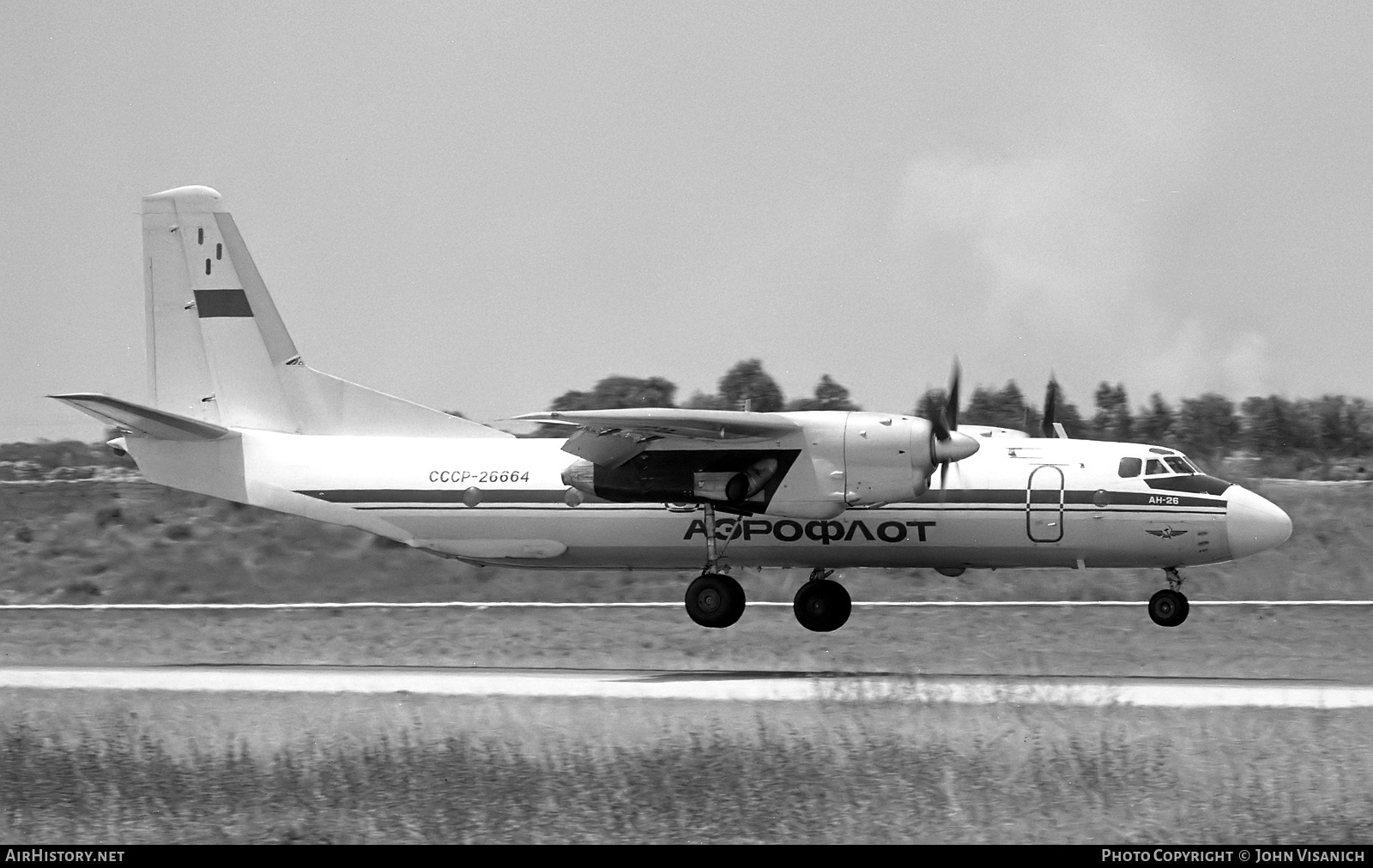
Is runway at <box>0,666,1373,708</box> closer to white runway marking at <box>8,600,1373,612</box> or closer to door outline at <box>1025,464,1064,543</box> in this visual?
door outline at <box>1025,464,1064,543</box>

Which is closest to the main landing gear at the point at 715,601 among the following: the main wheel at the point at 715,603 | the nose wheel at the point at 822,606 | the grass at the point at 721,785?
the main wheel at the point at 715,603

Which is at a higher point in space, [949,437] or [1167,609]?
[949,437]

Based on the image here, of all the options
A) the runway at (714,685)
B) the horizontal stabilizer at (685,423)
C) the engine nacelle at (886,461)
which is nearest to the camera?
the runway at (714,685)

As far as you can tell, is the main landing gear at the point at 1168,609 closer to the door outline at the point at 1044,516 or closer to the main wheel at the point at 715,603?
the door outline at the point at 1044,516

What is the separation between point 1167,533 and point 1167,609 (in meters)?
1.17

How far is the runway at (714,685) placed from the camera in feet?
53.4

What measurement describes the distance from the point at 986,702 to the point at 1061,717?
117 centimetres

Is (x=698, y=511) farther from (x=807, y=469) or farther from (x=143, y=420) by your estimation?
(x=143, y=420)

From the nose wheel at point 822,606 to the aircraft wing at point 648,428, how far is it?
3147mm

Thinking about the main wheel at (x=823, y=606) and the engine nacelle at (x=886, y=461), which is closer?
the engine nacelle at (x=886, y=461)

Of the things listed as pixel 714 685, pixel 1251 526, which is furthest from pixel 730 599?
pixel 1251 526

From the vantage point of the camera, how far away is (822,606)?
909 inches

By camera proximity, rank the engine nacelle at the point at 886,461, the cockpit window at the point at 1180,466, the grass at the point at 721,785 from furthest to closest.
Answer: the cockpit window at the point at 1180,466, the engine nacelle at the point at 886,461, the grass at the point at 721,785

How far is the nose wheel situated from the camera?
2306 centimetres
